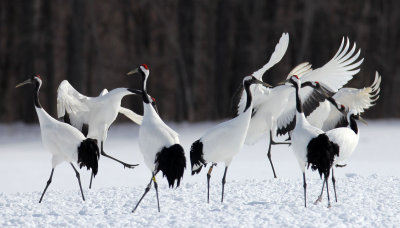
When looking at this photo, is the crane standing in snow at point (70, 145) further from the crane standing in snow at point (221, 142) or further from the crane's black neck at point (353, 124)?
the crane's black neck at point (353, 124)

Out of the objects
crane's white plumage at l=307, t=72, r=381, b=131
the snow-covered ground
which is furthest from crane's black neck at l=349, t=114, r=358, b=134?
crane's white plumage at l=307, t=72, r=381, b=131

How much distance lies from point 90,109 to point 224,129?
7.50 ft

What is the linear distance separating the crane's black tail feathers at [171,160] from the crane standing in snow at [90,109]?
5.21 ft

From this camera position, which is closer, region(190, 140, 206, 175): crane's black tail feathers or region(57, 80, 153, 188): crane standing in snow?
region(190, 140, 206, 175): crane's black tail feathers

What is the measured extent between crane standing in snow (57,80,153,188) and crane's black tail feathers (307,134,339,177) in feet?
7.81

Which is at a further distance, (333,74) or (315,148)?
(333,74)

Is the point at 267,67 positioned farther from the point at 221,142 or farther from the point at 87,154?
the point at 87,154

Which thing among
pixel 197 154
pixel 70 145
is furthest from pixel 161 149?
pixel 70 145

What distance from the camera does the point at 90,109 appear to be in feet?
27.8

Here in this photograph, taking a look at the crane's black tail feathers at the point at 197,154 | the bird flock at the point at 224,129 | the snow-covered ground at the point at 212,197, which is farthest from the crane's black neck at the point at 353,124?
the crane's black tail feathers at the point at 197,154

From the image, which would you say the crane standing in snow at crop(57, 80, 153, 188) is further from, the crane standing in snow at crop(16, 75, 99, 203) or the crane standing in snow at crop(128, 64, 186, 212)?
the crane standing in snow at crop(128, 64, 186, 212)

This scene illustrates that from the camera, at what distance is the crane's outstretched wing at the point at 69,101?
8.04 meters

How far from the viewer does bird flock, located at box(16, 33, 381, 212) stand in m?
6.61

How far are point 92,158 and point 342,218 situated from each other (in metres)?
2.62
